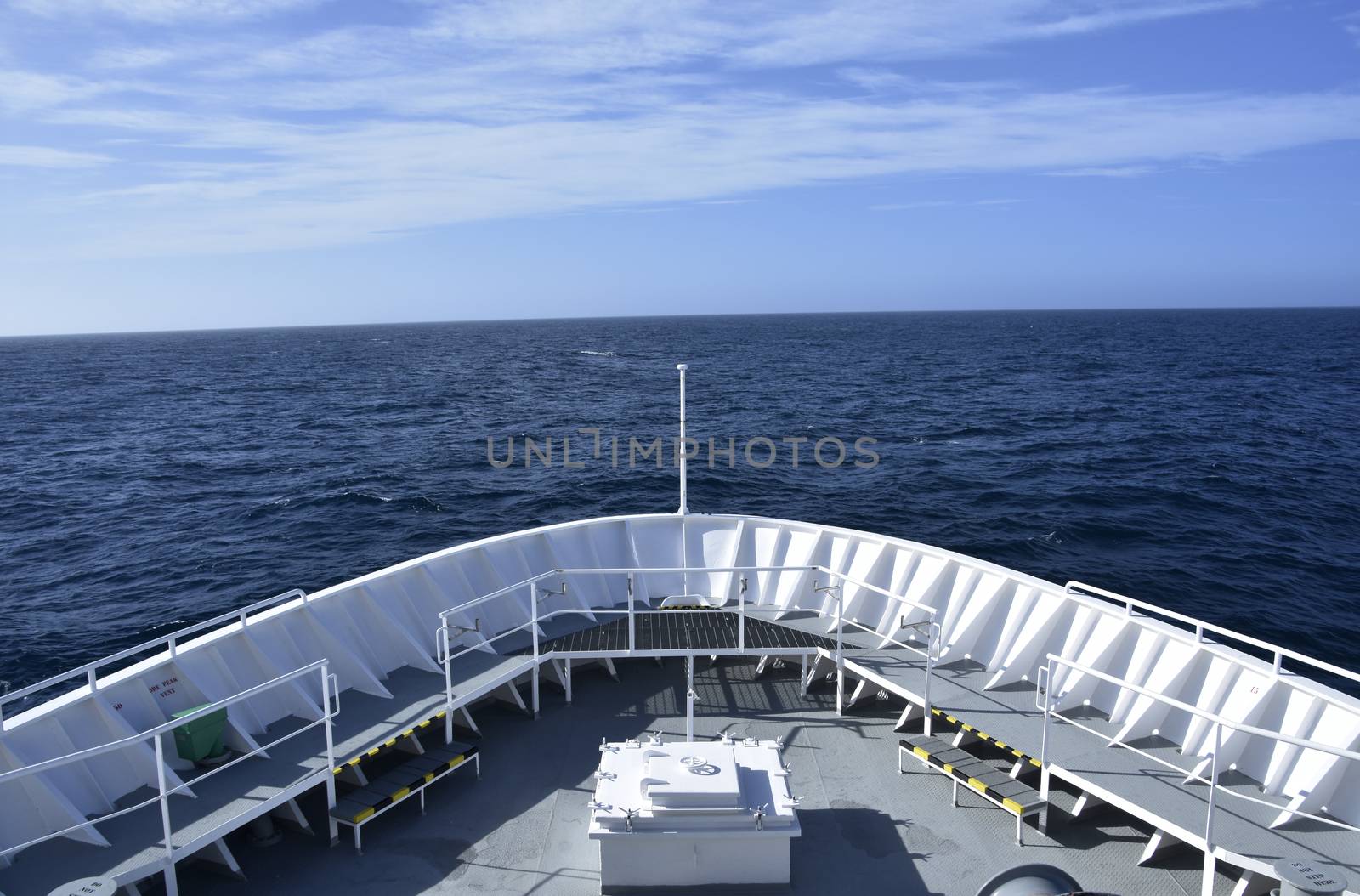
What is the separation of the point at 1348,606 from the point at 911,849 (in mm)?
23308

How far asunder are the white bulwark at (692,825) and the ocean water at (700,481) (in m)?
20.3

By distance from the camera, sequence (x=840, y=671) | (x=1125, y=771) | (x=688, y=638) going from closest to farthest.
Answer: (x=1125, y=771)
(x=840, y=671)
(x=688, y=638)

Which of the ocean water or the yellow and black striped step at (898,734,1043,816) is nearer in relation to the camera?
the yellow and black striped step at (898,734,1043,816)

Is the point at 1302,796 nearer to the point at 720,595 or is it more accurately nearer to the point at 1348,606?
the point at 720,595

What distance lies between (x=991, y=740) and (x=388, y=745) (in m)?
6.52

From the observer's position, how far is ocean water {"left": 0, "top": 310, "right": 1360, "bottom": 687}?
1060 inches

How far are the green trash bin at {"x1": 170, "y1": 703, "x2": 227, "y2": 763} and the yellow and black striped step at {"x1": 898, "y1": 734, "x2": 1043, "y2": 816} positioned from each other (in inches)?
287

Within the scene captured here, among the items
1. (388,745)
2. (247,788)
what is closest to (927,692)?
(388,745)

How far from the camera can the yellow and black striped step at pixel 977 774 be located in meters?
8.46

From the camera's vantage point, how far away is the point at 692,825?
7.41 meters

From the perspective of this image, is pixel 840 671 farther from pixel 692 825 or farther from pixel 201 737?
pixel 201 737

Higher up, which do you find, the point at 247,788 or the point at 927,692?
the point at 927,692

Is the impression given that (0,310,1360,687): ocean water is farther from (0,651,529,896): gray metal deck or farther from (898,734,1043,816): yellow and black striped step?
(898,734,1043,816): yellow and black striped step

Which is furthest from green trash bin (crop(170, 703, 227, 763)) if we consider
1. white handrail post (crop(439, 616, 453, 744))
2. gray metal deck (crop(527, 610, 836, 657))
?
gray metal deck (crop(527, 610, 836, 657))
